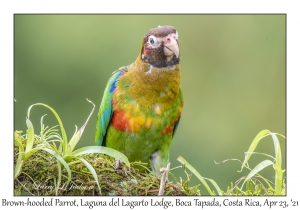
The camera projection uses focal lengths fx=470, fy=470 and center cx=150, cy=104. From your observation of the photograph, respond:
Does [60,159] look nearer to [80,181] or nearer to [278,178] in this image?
[80,181]

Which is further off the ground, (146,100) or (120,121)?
(146,100)

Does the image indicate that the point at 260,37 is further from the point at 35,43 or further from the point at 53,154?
the point at 53,154

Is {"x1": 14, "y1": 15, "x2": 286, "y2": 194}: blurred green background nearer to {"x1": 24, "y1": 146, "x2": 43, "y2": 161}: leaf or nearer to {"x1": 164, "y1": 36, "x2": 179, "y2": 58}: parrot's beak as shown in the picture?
{"x1": 164, "y1": 36, "x2": 179, "y2": 58}: parrot's beak

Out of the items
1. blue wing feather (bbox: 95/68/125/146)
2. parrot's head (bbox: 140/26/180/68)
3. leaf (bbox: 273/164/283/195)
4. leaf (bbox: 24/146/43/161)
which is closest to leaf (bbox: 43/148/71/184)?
leaf (bbox: 24/146/43/161)

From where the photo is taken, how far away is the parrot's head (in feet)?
15.1

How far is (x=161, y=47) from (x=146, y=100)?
0.56m

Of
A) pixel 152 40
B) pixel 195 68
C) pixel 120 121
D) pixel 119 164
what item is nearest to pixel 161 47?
pixel 152 40

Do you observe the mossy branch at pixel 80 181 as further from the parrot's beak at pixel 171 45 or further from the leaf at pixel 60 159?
the parrot's beak at pixel 171 45

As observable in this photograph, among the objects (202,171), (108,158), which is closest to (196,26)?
(202,171)

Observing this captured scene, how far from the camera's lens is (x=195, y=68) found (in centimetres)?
A: 1153

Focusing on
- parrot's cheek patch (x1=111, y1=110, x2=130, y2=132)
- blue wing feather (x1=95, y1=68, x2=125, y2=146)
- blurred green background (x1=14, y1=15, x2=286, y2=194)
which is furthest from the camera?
blurred green background (x1=14, y1=15, x2=286, y2=194)

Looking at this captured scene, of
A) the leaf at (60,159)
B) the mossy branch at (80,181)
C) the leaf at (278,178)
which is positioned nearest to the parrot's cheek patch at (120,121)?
the mossy branch at (80,181)

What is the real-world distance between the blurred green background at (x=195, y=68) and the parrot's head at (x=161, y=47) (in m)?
5.71

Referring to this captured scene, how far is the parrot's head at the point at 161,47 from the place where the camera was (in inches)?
181
